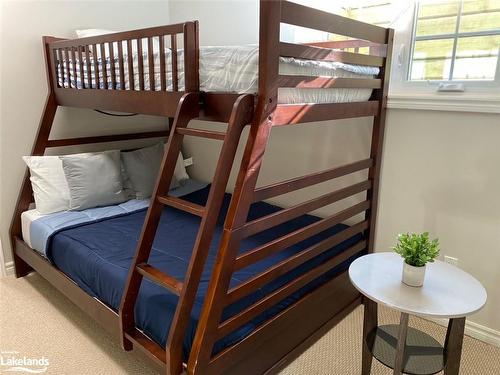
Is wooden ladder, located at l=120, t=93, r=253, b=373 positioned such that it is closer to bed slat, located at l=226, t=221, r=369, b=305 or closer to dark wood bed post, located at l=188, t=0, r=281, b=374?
dark wood bed post, located at l=188, t=0, r=281, b=374

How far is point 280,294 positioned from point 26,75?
2.33 metres

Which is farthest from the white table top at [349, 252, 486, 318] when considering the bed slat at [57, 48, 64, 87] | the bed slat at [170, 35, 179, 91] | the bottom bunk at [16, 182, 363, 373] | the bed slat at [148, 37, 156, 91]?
the bed slat at [57, 48, 64, 87]

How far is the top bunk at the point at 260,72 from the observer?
4.44 ft

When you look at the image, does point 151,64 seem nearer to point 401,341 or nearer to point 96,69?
point 96,69

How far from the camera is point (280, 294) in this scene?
1674 mm

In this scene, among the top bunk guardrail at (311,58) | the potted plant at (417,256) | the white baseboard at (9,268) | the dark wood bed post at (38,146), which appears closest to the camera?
the top bunk guardrail at (311,58)

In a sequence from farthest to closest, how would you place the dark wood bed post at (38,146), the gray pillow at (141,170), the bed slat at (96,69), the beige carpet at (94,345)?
the gray pillow at (141,170) → the dark wood bed post at (38,146) → the bed slat at (96,69) → the beige carpet at (94,345)

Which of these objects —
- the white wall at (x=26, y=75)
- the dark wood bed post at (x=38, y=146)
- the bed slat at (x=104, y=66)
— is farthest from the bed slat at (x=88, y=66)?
the white wall at (x=26, y=75)

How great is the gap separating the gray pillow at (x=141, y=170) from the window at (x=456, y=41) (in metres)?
2.00

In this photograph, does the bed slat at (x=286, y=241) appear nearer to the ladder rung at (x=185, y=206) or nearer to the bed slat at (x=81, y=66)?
the ladder rung at (x=185, y=206)

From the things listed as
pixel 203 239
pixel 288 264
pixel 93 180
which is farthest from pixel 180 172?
pixel 203 239

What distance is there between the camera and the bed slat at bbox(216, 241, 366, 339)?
56.2 inches

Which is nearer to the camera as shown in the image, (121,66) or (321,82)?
(321,82)

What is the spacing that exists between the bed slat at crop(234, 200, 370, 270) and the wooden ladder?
0.59 feet
